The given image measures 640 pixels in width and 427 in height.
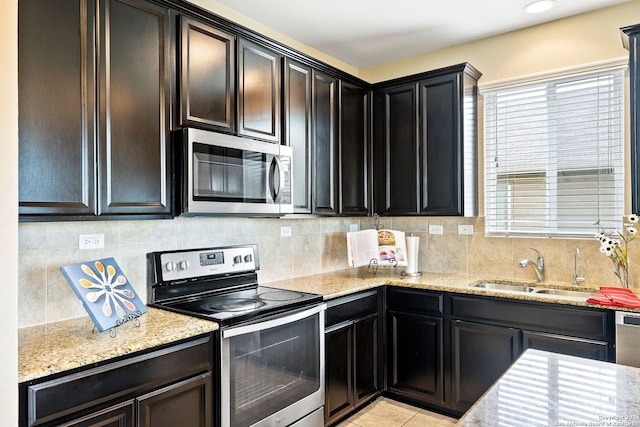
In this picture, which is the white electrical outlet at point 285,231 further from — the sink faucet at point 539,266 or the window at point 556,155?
the sink faucet at point 539,266

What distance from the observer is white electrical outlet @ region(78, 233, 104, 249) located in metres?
2.05

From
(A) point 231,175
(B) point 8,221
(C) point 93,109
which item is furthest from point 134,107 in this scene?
(B) point 8,221

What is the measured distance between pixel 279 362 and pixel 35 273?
1.22 metres

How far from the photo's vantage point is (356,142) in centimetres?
340

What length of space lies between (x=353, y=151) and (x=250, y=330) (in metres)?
1.80

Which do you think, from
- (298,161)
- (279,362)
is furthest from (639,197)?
(279,362)

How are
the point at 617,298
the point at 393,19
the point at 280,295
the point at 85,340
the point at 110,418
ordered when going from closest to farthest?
the point at 110,418 < the point at 85,340 < the point at 617,298 < the point at 280,295 < the point at 393,19

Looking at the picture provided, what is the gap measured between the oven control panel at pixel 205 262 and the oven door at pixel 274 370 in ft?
1.92

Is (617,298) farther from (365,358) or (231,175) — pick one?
(231,175)

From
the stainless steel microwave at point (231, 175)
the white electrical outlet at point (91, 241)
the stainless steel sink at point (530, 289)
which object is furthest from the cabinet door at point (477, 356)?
the white electrical outlet at point (91, 241)

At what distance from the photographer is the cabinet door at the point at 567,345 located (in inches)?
92.4

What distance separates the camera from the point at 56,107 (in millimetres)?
1681

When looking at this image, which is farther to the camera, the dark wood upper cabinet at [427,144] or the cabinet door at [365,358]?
the dark wood upper cabinet at [427,144]

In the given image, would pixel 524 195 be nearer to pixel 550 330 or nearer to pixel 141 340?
pixel 550 330
